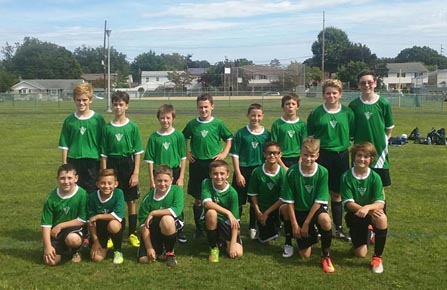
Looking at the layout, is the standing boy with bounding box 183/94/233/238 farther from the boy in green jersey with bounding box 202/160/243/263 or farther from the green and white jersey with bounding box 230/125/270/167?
the boy in green jersey with bounding box 202/160/243/263

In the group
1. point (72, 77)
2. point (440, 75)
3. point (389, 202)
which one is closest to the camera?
point (389, 202)

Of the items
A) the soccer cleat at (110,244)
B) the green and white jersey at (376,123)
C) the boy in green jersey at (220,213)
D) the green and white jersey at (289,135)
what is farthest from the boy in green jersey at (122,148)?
the green and white jersey at (376,123)

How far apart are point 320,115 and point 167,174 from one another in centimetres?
195

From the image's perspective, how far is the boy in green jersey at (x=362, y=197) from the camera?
5188 millimetres

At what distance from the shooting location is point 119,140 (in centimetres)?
587

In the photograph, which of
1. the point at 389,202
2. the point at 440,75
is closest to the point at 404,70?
the point at 440,75

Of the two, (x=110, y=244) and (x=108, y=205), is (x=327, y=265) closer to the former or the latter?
(x=108, y=205)

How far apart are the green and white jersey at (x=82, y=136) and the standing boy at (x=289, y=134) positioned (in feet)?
6.98

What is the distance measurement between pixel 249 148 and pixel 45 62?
4652 inches

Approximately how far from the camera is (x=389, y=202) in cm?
813

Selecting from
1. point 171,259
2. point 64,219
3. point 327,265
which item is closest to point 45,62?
point 64,219

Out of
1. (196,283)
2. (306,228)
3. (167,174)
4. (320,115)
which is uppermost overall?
(320,115)

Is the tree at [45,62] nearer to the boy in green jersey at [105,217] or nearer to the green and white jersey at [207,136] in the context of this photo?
the green and white jersey at [207,136]

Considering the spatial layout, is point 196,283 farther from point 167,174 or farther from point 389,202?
point 389,202
